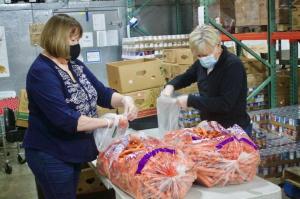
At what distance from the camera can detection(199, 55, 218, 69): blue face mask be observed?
2322 mm

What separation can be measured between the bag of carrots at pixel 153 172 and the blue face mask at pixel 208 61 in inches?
28.8

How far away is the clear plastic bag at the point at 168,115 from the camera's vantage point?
2434mm

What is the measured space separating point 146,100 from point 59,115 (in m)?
2.66

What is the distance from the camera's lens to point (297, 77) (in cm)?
401

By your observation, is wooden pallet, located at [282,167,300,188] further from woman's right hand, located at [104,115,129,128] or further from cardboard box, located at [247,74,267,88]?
woman's right hand, located at [104,115,129,128]

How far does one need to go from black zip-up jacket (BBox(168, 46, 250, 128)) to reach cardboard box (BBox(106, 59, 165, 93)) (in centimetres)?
177

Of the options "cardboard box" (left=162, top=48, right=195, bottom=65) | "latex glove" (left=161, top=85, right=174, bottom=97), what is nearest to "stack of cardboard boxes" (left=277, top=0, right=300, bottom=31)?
"cardboard box" (left=162, top=48, right=195, bottom=65)

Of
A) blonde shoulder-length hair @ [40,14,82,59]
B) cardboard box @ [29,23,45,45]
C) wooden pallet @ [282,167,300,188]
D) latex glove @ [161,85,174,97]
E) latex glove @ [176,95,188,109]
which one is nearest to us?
blonde shoulder-length hair @ [40,14,82,59]

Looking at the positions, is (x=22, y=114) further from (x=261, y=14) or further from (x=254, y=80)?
(x=261, y=14)

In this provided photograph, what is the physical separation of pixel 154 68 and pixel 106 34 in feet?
9.79

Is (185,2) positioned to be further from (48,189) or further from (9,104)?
(48,189)

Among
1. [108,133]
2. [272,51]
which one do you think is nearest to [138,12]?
[272,51]

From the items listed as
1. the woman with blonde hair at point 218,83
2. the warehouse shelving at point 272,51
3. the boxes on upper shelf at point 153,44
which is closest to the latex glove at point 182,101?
the woman with blonde hair at point 218,83

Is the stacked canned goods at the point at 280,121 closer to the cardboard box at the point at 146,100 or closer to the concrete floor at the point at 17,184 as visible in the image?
the cardboard box at the point at 146,100
